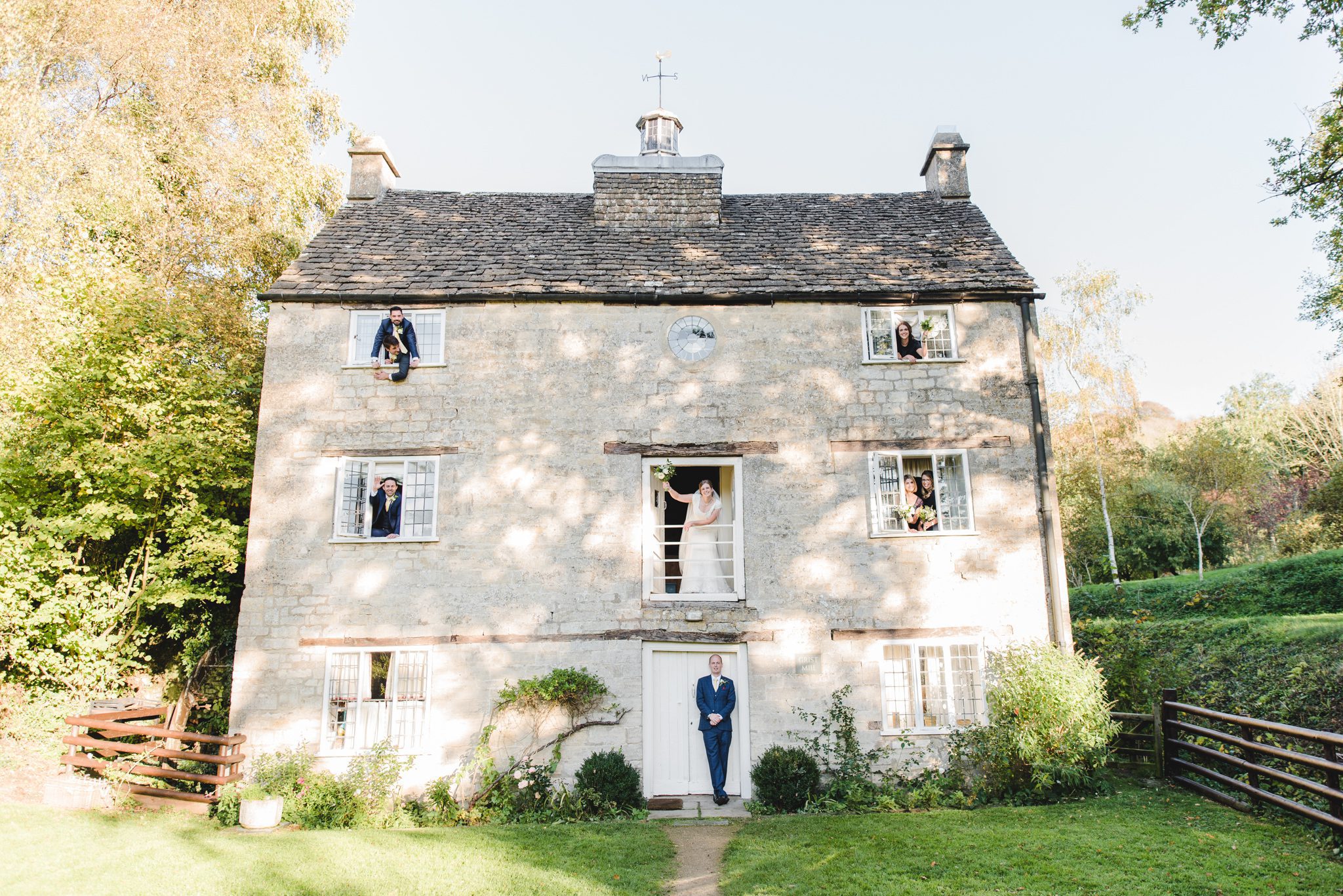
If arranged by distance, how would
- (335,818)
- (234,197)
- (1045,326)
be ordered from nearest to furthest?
(335,818) < (234,197) < (1045,326)

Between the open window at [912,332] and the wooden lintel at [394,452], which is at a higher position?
the open window at [912,332]

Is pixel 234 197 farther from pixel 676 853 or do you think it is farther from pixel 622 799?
pixel 676 853

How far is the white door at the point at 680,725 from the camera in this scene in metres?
11.5

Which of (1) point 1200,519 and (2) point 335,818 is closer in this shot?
(2) point 335,818

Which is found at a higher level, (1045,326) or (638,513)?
(1045,326)

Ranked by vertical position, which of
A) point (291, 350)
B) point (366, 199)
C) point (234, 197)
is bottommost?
point (291, 350)

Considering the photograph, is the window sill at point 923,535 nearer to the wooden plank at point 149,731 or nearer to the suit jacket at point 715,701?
the suit jacket at point 715,701

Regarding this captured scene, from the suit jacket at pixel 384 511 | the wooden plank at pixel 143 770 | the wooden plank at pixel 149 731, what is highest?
the suit jacket at pixel 384 511

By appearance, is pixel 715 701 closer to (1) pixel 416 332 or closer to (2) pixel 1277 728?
(2) pixel 1277 728

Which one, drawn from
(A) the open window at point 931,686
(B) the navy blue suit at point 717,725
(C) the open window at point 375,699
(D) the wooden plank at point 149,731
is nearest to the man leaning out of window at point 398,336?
(C) the open window at point 375,699

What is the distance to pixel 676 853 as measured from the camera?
880cm

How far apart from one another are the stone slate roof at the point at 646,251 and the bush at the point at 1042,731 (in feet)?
21.0

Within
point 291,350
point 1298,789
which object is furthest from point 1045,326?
point 291,350

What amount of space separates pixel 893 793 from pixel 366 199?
15.1 m
